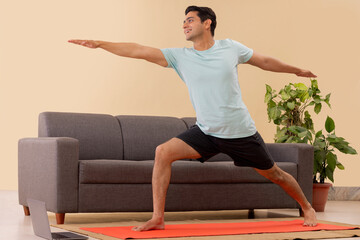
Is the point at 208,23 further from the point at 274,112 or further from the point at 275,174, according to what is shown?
the point at 274,112

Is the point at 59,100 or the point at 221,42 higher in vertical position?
the point at 221,42

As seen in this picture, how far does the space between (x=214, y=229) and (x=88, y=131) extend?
1.51m

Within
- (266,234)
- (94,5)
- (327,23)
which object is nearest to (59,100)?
(94,5)

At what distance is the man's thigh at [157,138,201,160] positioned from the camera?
3.33 m

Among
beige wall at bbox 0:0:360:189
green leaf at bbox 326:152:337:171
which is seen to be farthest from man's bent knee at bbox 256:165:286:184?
beige wall at bbox 0:0:360:189

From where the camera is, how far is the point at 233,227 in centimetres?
361

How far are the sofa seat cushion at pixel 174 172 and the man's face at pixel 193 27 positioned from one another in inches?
38.8

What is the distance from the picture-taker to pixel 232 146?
340 cm

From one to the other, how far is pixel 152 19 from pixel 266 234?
379cm

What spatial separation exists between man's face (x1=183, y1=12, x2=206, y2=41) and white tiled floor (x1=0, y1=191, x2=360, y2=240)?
1.37 meters

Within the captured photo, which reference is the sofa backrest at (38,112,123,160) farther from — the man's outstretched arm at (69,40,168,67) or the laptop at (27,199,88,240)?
the laptop at (27,199,88,240)

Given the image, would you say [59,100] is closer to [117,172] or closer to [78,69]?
[78,69]

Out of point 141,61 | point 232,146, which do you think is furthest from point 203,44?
point 141,61

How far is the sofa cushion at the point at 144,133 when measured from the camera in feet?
15.5
